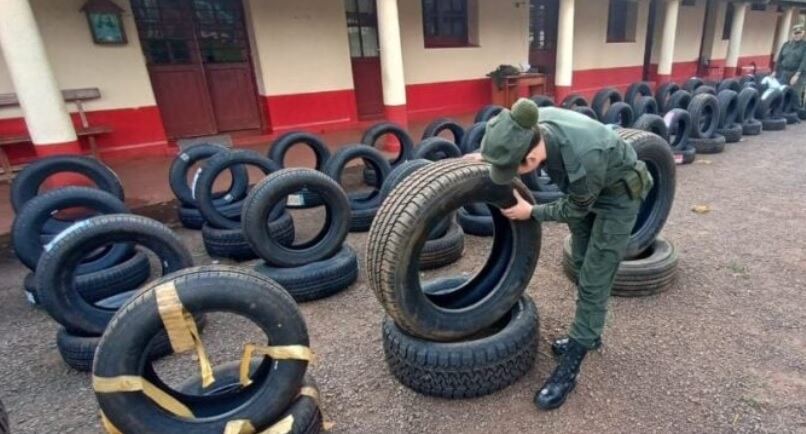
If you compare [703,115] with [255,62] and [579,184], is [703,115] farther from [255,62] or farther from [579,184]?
[255,62]

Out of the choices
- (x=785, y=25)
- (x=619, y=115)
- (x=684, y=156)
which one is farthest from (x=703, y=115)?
(x=785, y=25)

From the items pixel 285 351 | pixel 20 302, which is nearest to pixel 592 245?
pixel 285 351

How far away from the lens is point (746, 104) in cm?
902

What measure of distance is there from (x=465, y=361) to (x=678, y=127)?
23.3ft

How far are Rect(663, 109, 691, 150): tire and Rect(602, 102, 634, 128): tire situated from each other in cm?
73

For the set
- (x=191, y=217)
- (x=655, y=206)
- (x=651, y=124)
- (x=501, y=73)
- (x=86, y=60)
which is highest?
(x=86, y=60)

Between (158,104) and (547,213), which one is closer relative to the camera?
(547,213)

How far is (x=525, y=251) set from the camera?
249 centimetres

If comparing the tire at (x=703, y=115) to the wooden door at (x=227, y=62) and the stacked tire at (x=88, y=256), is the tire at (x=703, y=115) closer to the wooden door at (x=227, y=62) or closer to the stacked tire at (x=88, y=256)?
the wooden door at (x=227, y=62)

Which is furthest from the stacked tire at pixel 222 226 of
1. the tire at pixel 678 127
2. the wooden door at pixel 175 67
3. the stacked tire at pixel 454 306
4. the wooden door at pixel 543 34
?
the wooden door at pixel 543 34

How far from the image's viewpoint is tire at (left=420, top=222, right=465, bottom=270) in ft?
12.8

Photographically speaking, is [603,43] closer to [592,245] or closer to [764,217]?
[764,217]

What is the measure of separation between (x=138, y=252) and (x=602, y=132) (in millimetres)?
4132

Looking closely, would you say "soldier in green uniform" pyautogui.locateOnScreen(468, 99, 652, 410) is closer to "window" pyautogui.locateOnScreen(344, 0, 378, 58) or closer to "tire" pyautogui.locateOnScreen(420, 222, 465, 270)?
"tire" pyautogui.locateOnScreen(420, 222, 465, 270)
